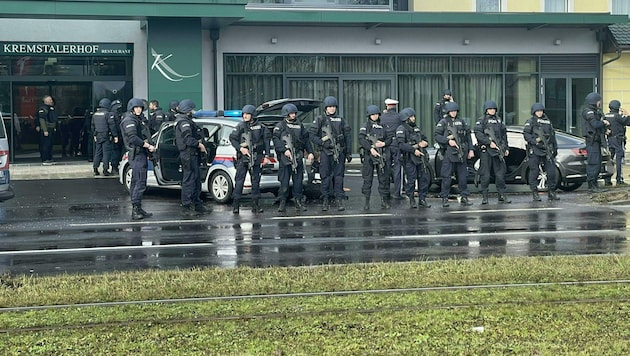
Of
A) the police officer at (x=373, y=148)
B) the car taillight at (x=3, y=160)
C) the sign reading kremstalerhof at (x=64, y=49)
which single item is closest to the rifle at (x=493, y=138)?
the police officer at (x=373, y=148)

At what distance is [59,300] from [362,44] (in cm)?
1962

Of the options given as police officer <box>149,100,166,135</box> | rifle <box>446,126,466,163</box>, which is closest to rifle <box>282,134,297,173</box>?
rifle <box>446,126,466,163</box>

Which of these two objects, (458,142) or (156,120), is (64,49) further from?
(458,142)

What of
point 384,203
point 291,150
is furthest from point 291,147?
point 384,203

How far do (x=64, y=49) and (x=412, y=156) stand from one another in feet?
39.8

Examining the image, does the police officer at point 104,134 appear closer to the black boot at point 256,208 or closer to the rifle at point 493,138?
the black boot at point 256,208

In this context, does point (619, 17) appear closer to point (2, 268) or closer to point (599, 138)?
point (599, 138)

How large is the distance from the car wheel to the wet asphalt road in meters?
0.19

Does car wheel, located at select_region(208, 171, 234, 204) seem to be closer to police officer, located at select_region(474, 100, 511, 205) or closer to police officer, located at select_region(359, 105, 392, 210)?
police officer, located at select_region(359, 105, 392, 210)

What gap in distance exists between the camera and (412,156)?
1705 centimetres

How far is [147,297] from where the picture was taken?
9148 mm

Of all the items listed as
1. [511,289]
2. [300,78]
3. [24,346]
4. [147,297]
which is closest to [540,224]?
[511,289]

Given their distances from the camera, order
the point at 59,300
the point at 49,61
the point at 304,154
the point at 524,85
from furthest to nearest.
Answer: the point at 524,85
the point at 49,61
the point at 304,154
the point at 59,300

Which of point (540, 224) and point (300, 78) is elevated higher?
point (300, 78)
